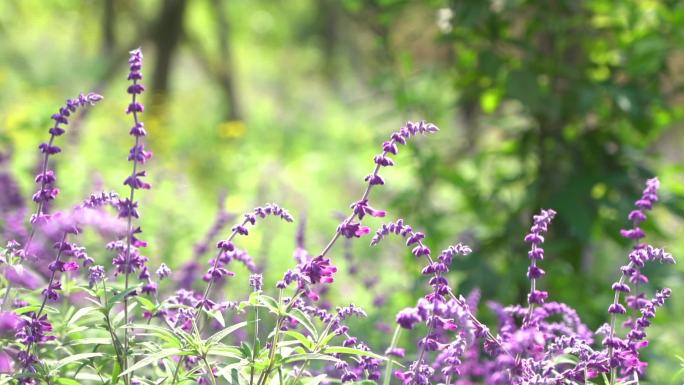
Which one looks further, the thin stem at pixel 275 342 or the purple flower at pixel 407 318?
the thin stem at pixel 275 342

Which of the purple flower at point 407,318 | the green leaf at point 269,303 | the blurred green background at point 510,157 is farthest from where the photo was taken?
the blurred green background at point 510,157

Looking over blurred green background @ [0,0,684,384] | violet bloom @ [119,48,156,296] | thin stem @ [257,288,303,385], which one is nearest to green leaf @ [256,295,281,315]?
thin stem @ [257,288,303,385]

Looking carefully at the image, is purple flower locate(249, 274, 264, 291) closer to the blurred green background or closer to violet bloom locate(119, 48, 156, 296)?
violet bloom locate(119, 48, 156, 296)

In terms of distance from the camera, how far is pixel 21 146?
23.3 feet

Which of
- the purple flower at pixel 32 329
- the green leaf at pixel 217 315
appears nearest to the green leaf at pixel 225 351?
the green leaf at pixel 217 315

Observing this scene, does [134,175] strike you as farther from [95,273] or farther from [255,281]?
[255,281]

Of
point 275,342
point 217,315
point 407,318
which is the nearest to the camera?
point 407,318

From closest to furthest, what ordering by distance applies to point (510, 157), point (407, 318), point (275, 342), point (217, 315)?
A: 1. point (407, 318)
2. point (275, 342)
3. point (217, 315)
4. point (510, 157)

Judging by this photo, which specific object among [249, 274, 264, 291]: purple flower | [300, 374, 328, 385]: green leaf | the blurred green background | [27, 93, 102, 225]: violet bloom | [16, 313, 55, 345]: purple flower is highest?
the blurred green background

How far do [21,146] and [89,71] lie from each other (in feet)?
24.8

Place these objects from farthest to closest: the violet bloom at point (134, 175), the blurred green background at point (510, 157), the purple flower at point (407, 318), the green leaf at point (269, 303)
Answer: the blurred green background at point (510, 157)
the violet bloom at point (134, 175)
the green leaf at point (269, 303)
the purple flower at point (407, 318)

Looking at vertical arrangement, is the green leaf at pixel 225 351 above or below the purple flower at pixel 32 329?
above

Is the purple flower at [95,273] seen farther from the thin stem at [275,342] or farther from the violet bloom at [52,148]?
the thin stem at [275,342]

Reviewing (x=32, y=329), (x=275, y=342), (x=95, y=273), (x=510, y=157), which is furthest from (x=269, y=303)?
(x=510, y=157)
